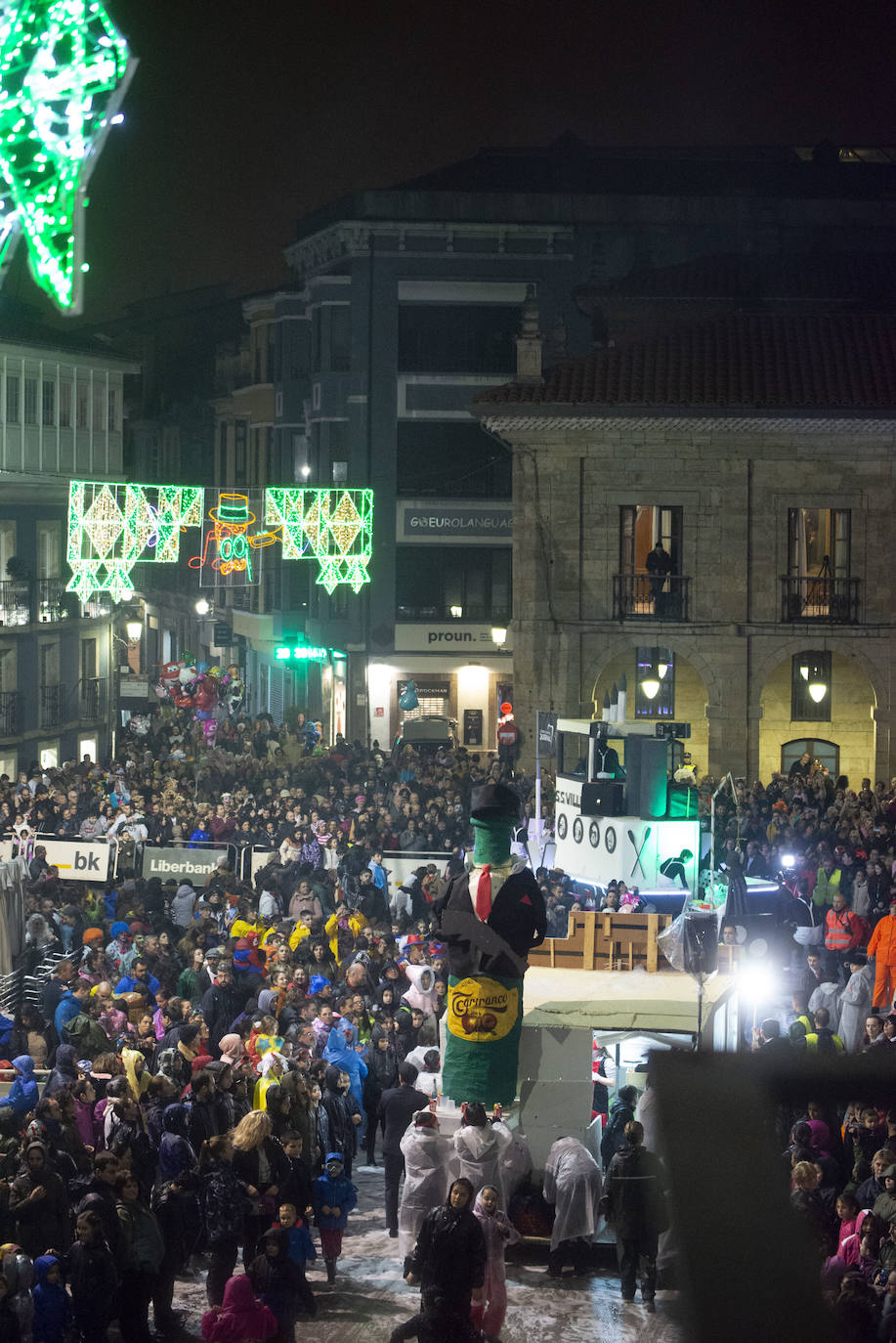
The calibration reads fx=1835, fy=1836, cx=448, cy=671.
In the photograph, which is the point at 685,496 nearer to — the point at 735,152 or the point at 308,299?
the point at 308,299

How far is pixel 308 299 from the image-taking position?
1909 inches

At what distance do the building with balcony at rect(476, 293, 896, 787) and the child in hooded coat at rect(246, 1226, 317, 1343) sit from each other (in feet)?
75.1

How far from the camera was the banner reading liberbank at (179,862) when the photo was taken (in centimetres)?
2208

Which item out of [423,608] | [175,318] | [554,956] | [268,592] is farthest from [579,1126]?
[175,318]

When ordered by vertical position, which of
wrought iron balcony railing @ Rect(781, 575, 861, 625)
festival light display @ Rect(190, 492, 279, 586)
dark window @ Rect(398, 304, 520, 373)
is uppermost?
dark window @ Rect(398, 304, 520, 373)

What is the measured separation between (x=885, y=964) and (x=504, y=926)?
19.4ft

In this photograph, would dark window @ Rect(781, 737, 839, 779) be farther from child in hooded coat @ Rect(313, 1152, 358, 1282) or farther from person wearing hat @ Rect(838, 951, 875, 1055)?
child in hooded coat @ Rect(313, 1152, 358, 1282)

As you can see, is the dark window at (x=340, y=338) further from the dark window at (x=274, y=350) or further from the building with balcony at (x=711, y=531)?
the building with balcony at (x=711, y=531)

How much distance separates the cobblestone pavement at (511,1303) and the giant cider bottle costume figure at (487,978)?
1177 mm

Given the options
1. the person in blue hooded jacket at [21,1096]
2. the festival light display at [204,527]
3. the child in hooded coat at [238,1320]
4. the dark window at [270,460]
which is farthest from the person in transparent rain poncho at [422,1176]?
the dark window at [270,460]

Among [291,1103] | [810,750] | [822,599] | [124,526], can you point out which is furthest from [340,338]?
[291,1103]

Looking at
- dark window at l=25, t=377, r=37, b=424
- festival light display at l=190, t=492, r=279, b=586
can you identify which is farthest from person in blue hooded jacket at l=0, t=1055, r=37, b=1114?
dark window at l=25, t=377, r=37, b=424

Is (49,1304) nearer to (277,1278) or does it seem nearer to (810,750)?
(277,1278)

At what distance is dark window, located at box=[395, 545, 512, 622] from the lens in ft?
147
